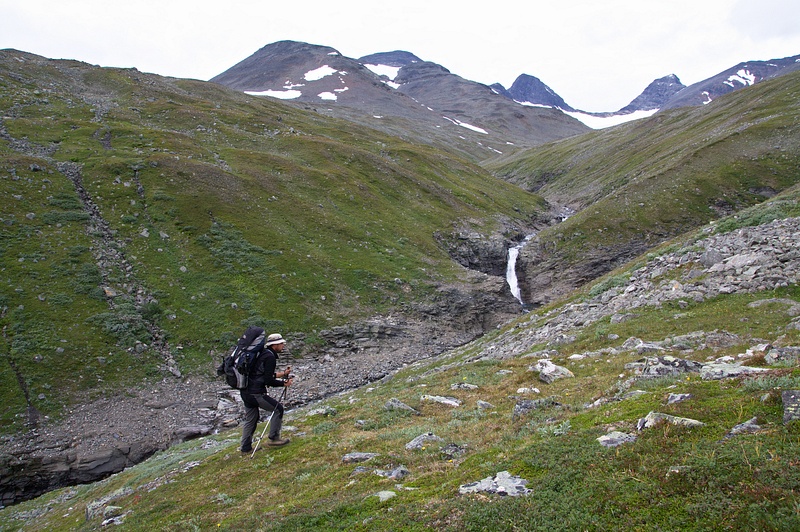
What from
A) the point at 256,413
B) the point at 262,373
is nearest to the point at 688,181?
the point at 262,373

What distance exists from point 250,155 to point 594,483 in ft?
216

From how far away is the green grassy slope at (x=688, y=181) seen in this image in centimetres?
5722

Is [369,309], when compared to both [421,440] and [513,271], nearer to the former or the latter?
[513,271]

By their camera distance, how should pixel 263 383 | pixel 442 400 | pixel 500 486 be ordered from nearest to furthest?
1. pixel 500 486
2. pixel 263 383
3. pixel 442 400

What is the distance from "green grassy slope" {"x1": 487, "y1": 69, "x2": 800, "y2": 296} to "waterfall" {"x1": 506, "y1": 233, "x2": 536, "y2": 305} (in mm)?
4091

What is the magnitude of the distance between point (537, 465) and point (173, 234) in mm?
44171

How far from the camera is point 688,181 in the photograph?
62844 millimetres

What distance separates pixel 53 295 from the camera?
32812 millimetres

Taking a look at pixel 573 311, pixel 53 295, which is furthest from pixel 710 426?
pixel 53 295

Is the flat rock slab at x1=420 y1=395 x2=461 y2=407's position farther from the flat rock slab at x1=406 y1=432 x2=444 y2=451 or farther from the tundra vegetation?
the flat rock slab at x1=406 y1=432 x2=444 y2=451

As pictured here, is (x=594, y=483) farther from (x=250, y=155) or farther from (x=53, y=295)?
(x=250, y=155)

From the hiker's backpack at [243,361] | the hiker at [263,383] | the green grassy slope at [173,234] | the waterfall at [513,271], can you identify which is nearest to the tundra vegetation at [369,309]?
the green grassy slope at [173,234]

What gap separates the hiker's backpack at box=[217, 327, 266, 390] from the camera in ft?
44.6

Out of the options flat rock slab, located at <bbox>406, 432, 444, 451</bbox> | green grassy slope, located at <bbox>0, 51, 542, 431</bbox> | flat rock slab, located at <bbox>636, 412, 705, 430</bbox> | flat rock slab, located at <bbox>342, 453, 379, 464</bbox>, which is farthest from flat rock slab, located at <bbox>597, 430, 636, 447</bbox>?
green grassy slope, located at <bbox>0, 51, 542, 431</bbox>
